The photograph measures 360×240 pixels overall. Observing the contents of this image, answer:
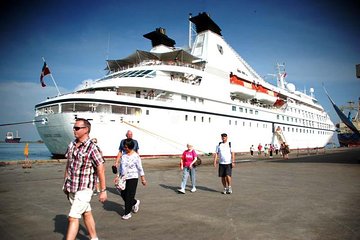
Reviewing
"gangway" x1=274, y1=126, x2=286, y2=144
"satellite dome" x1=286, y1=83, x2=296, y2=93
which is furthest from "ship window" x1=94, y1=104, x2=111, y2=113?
"satellite dome" x1=286, y1=83, x2=296, y2=93

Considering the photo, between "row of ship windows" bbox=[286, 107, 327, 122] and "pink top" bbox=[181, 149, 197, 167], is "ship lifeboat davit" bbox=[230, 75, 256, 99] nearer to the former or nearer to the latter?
"row of ship windows" bbox=[286, 107, 327, 122]

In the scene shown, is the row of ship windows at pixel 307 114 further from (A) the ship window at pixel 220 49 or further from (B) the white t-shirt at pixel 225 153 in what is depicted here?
(B) the white t-shirt at pixel 225 153

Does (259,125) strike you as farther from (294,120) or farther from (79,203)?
(79,203)

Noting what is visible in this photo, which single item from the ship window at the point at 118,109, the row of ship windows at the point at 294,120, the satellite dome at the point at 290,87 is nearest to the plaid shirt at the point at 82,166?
the ship window at the point at 118,109

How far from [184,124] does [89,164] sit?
1941 centimetres

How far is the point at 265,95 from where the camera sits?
119 ft

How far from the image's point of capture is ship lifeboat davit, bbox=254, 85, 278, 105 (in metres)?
35.2

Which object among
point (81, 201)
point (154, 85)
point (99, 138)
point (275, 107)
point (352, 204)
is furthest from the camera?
point (275, 107)

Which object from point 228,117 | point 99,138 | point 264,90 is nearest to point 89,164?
point 99,138

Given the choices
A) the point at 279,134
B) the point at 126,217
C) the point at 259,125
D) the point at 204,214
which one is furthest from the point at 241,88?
the point at 126,217

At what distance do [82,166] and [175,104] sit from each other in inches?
743

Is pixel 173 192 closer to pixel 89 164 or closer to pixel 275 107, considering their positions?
pixel 89 164

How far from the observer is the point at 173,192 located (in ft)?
23.9

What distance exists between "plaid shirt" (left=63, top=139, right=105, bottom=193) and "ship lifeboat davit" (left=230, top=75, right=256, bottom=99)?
28104mm
